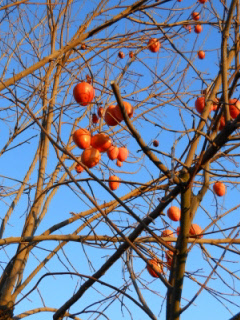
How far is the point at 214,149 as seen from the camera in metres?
1.27

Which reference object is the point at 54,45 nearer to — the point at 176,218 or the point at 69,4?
the point at 69,4

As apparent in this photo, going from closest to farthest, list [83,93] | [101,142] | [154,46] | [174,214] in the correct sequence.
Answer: [101,142] < [83,93] < [174,214] < [154,46]

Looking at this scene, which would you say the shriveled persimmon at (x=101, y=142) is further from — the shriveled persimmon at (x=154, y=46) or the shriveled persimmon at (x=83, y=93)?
the shriveled persimmon at (x=154, y=46)

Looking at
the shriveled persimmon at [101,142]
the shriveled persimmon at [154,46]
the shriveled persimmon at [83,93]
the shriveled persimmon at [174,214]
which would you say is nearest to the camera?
the shriveled persimmon at [101,142]

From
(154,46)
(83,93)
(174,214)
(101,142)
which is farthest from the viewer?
(154,46)

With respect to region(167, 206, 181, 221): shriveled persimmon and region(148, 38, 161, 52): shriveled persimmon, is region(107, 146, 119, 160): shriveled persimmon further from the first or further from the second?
region(148, 38, 161, 52): shriveled persimmon

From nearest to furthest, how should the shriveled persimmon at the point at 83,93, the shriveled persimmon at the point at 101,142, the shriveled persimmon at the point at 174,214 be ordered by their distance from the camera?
the shriveled persimmon at the point at 101,142, the shriveled persimmon at the point at 83,93, the shriveled persimmon at the point at 174,214

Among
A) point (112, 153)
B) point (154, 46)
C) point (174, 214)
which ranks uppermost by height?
point (154, 46)

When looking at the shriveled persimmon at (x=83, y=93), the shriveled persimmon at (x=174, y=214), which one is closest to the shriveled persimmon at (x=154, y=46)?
the shriveled persimmon at (x=83, y=93)

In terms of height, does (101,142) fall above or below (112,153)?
below

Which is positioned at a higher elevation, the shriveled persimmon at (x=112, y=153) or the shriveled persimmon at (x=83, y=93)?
the shriveled persimmon at (x=83, y=93)

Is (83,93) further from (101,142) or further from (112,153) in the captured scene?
(112,153)

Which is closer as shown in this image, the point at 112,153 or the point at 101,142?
the point at 101,142

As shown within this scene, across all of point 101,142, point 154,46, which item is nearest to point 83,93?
point 101,142
